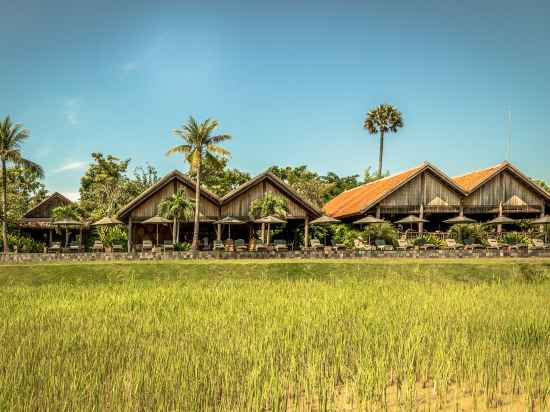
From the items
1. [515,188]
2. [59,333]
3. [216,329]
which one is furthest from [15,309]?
[515,188]

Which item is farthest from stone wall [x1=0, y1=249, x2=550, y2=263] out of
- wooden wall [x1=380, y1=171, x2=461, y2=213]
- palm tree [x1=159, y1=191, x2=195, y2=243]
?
wooden wall [x1=380, y1=171, x2=461, y2=213]

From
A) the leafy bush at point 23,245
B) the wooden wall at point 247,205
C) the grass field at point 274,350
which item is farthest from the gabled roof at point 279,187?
the grass field at point 274,350

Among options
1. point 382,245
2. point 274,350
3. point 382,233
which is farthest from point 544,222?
point 274,350

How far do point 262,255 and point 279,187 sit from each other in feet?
23.6

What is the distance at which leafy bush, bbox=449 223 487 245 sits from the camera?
91.1ft

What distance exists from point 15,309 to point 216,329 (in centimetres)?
439

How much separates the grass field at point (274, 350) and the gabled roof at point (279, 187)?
1624cm

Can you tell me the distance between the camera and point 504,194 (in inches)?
1235

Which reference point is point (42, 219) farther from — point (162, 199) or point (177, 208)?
point (177, 208)

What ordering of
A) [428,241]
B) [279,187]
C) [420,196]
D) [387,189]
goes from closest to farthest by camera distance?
[428,241]
[279,187]
[387,189]
[420,196]

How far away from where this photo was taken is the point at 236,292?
11.1m

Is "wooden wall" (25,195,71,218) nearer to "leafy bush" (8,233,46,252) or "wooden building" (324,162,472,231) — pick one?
"leafy bush" (8,233,46,252)

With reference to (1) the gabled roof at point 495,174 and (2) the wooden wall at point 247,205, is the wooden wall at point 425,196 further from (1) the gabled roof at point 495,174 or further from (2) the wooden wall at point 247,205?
(2) the wooden wall at point 247,205

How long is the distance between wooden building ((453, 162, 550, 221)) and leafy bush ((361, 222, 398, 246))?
23.0 ft
